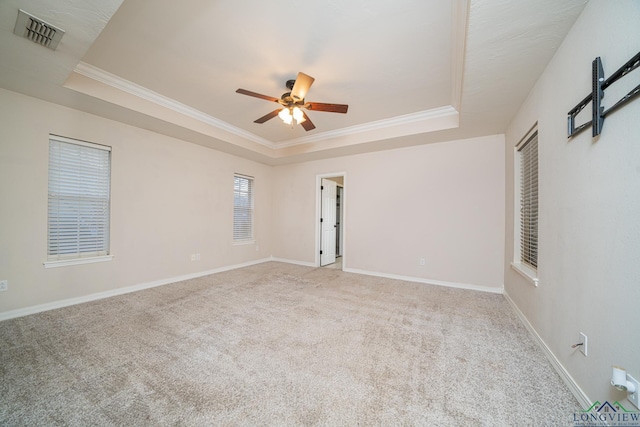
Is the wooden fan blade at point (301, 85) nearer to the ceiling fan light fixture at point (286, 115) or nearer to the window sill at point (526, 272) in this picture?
the ceiling fan light fixture at point (286, 115)

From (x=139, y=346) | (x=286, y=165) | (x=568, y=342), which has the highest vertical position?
(x=286, y=165)

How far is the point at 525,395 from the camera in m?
1.46

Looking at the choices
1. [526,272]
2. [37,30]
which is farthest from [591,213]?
[37,30]

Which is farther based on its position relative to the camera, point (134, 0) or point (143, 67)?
point (143, 67)

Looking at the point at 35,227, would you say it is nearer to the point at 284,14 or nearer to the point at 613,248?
the point at 284,14

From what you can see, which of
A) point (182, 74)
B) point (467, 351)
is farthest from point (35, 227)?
point (467, 351)

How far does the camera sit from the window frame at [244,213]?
16.7ft

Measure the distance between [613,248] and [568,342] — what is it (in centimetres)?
84

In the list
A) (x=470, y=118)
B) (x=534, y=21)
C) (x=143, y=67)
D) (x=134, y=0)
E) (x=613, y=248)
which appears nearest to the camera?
(x=613, y=248)

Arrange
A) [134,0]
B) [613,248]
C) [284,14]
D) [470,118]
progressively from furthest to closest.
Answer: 1. [470,118]
2. [284,14]
3. [134,0]
4. [613,248]

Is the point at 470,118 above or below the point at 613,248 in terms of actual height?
above

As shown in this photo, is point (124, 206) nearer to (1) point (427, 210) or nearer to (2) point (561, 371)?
(1) point (427, 210)

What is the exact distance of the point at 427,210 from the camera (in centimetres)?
402

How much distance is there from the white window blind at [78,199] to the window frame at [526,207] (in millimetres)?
5308
